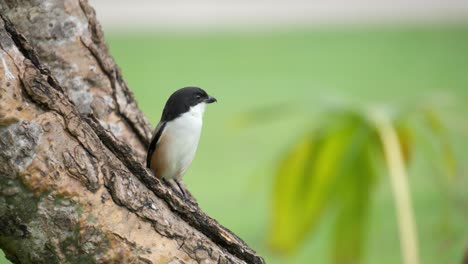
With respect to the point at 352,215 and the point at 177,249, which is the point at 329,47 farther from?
the point at 177,249

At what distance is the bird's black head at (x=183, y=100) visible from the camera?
10.2 ft

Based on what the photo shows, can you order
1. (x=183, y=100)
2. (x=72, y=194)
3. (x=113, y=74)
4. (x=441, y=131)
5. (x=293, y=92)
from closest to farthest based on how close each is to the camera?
(x=72, y=194)
(x=113, y=74)
(x=183, y=100)
(x=441, y=131)
(x=293, y=92)

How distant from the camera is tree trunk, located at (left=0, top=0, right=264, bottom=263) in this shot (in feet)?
6.76

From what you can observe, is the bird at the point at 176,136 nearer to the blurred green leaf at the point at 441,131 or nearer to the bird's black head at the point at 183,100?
the bird's black head at the point at 183,100

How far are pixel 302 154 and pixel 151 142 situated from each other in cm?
85

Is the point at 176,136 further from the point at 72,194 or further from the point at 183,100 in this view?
the point at 72,194

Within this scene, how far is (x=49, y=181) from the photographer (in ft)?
6.82

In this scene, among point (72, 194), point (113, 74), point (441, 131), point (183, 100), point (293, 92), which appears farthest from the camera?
point (293, 92)

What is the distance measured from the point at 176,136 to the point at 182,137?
26 mm

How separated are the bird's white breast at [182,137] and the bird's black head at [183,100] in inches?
0.9

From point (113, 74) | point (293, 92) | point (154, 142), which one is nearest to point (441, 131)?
point (154, 142)

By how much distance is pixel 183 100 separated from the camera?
315 cm

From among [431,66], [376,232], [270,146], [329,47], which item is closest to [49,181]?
[376,232]

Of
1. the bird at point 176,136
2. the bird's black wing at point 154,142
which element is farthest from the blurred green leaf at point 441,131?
the bird's black wing at point 154,142
